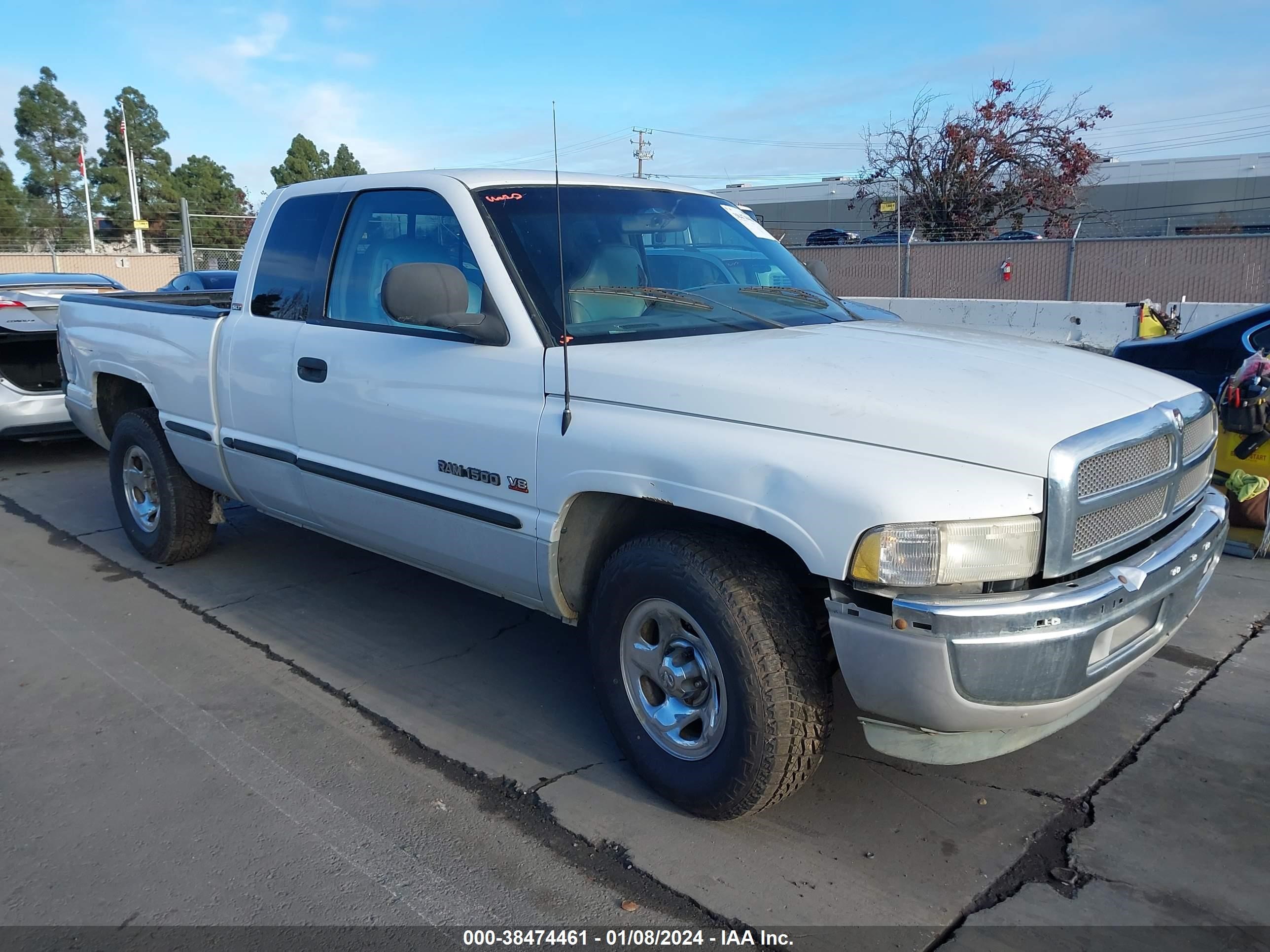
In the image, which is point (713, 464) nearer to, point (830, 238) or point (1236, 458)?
point (1236, 458)

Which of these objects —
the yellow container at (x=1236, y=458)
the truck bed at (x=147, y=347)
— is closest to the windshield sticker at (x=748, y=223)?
the truck bed at (x=147, y=347)

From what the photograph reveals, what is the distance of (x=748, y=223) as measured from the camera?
14.7 ft

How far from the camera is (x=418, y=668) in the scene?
4277 mm

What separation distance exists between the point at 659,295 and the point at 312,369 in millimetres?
1529

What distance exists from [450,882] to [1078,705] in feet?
6.00

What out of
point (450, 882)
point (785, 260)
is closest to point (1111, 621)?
point (450, 882)

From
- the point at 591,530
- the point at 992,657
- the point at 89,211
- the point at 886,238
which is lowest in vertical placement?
the point at 992,657

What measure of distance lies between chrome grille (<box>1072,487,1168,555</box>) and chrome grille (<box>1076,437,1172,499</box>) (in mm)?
57

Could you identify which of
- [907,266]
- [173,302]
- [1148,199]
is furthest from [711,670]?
[1148,199]

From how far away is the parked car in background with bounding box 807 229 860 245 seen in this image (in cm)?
3281

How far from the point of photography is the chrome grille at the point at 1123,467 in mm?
2596

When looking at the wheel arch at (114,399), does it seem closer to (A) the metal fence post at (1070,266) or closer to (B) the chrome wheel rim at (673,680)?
(B) the chrome wheel rim at (673,680)

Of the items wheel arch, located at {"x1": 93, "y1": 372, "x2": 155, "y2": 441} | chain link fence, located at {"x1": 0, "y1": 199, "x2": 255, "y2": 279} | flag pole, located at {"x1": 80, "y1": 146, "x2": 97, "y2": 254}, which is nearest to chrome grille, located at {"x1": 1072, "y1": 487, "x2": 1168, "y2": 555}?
wheel arch, located at {"x1": 93, "y1": 372, "x2": 155, "y2": 441}

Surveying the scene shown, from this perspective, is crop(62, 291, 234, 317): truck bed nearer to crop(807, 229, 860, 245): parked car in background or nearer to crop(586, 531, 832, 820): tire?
crop(586, 531, 832, 820): tire
